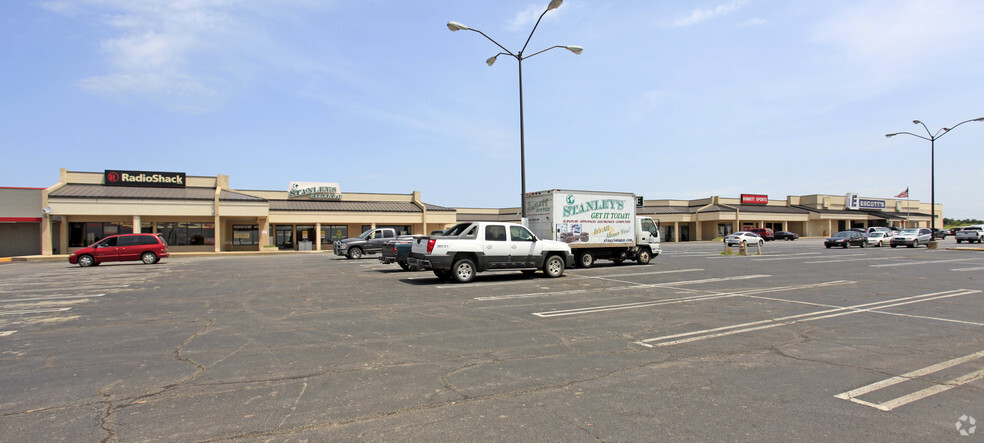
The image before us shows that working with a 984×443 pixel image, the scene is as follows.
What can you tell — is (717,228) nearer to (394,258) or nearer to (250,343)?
(394,258)

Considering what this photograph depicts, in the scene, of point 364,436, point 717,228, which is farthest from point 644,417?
point 717,228

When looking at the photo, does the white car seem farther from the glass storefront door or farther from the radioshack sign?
the radioshack sign

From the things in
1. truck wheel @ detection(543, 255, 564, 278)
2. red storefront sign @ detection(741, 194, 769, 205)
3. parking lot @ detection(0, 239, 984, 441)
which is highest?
red storefront sign @ detection(741, 194, 769, 205)

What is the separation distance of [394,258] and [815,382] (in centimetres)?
1684

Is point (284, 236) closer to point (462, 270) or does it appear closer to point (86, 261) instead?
point (86, 261)

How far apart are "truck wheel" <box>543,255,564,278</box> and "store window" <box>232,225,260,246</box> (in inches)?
1383

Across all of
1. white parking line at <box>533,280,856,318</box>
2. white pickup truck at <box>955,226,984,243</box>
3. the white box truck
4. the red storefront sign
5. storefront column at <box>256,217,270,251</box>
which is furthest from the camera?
the red storefront sign

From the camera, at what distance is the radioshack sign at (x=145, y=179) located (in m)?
39.1

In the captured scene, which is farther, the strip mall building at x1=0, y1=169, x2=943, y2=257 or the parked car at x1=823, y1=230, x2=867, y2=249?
the parked car at x1=823, y1=230, x2=867, y2=249

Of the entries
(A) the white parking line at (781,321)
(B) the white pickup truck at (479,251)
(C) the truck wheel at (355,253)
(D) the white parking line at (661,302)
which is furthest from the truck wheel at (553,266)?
(C) the truck wheel at (355,253)

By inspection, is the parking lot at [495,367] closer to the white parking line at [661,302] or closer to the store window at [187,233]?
the white parking line at [661,302]

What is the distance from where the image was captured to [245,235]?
4353cm

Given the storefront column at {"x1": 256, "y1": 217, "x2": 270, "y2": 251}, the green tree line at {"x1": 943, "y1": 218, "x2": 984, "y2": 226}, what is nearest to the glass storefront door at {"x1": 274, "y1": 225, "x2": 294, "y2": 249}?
the storefront column at {"x1": 256, "y1": 217, "x2": 270, "y2": 251}

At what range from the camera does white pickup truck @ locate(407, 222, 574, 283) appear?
1450 centimetres
